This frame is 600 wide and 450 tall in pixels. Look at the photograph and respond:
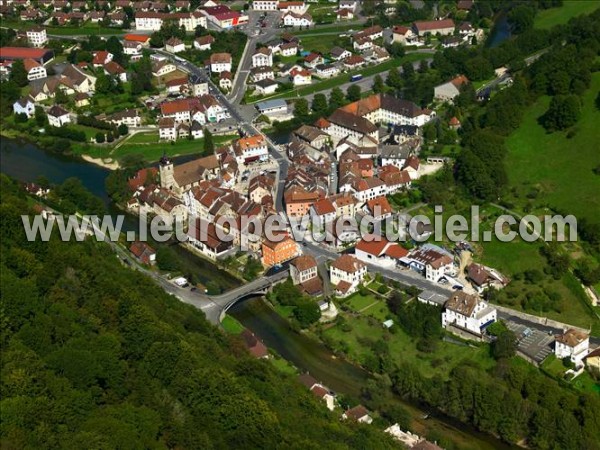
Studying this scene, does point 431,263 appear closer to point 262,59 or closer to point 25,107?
point 262,59

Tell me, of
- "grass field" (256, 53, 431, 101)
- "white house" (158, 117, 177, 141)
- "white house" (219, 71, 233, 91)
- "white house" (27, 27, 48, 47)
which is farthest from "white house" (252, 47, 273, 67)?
"white house" (27, 27, 48, 47)

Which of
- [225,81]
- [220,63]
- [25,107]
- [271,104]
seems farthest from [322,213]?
[25,107]

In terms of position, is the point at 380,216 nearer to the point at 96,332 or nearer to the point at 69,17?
the point at 96,332

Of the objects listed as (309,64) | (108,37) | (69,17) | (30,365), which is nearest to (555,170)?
(309,64)

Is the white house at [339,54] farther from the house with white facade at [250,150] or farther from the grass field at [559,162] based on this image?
the grass field at [559,162]

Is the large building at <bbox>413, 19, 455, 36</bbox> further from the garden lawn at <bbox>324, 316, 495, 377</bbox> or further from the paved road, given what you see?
the garden lawn at <bbox>324, 316, 495, 377</bbox>

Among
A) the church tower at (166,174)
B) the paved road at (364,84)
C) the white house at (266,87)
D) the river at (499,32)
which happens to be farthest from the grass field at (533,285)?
the river at (499,32)

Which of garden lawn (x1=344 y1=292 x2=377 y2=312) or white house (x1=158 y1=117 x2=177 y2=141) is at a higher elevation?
white house (x1=158 y1=117 x2=177 y2=141)
